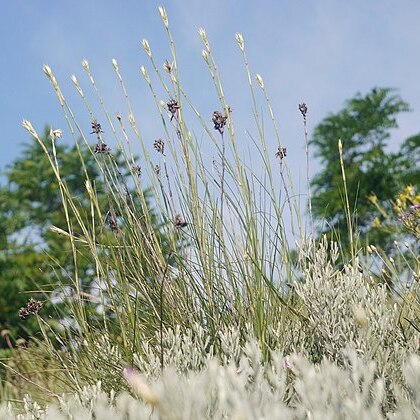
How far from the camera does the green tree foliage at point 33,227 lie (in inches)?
427

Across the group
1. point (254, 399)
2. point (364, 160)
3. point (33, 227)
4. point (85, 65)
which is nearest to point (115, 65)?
point (85, 65)

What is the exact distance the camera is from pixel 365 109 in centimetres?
1870

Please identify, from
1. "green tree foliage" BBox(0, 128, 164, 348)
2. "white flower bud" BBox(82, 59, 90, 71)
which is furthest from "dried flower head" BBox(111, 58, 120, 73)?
"green tree foliage" BBox(0, 128, 164, 348)

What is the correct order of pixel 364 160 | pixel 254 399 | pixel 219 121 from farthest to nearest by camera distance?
pixel 364 160 < pixel 219 121 < pixel 254 399

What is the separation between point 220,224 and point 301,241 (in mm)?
443

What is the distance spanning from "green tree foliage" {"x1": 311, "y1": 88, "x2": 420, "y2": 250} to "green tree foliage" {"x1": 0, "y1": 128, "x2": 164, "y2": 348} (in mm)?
5908

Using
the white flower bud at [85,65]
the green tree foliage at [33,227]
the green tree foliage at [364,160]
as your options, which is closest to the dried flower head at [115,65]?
the white flower bud at [85,65]

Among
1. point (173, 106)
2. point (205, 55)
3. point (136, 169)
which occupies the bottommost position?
point (136, 169)

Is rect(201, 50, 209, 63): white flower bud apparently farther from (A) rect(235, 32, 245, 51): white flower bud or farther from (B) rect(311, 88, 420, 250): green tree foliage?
(B) rect(311, 88, 420, 250): green tree foliage

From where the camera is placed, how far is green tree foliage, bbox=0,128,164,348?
10.8 metres

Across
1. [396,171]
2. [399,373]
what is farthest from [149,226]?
[396,171]

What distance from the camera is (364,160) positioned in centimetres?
1773

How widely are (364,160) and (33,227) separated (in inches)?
343

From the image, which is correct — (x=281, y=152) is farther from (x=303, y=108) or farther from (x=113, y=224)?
(x=113, y=224)
